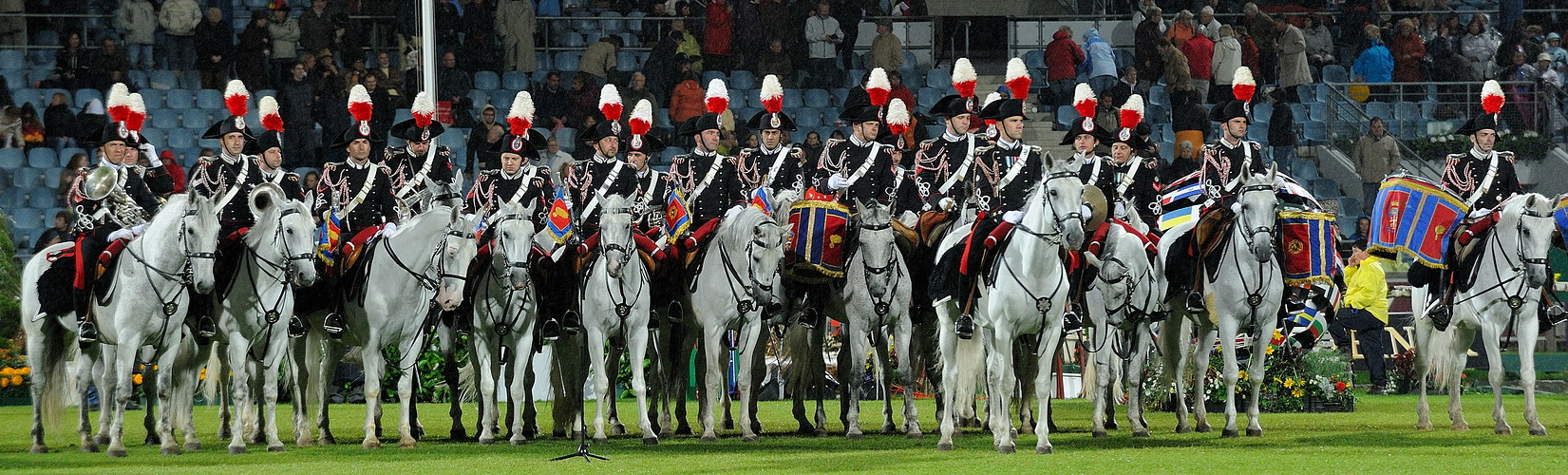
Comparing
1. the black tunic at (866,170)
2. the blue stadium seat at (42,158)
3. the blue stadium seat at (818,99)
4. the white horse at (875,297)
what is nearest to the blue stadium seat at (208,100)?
the blue stadium seat at (42,158)

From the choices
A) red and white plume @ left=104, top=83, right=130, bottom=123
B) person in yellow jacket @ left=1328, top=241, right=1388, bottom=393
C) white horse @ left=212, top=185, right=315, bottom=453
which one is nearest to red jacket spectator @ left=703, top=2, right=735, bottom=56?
person in yellow jacket @ left=1328, top=241, right=1388, bottom=393

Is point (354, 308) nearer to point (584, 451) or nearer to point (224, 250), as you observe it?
point (224, 250)

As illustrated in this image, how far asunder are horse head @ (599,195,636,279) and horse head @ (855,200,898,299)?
5.52 ft

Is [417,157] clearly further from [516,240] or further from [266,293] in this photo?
[516,240]

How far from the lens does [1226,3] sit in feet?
84.6

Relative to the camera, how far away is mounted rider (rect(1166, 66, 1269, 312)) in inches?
520

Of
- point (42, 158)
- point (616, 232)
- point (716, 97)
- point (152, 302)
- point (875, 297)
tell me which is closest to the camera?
point (152, 302)

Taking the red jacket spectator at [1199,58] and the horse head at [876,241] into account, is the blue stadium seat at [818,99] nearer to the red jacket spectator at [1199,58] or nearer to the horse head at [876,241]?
the red jacket spectator at [1199,58]

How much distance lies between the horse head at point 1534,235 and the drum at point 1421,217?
676mm

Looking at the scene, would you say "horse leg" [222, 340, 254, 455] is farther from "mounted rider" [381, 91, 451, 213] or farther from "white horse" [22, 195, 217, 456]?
"mounted rider" [381, 91, 451, 213]

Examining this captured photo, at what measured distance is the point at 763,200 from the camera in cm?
1361

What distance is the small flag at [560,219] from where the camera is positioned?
526 inches

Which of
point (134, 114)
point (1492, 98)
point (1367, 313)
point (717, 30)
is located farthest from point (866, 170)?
point (717, 30)

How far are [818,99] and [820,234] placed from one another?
11077mm
